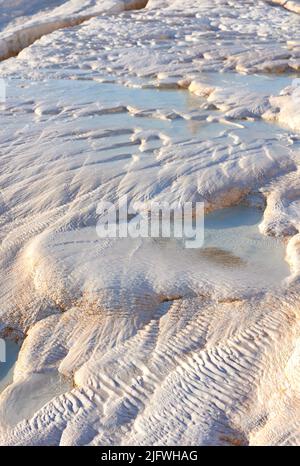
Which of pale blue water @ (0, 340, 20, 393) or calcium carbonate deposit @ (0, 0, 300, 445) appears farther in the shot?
pale blue water @ (0, 340, 20, 393)

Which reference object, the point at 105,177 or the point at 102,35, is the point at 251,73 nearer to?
the point at 102,35

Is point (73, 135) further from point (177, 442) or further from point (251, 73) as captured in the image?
point (177, 442)

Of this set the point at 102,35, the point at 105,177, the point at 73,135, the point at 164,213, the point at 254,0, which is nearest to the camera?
the point at 164,213

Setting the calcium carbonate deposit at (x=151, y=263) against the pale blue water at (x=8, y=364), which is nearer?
the calcium carbonate deposit at (x=151, y=263)

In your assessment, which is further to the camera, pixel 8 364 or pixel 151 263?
pixel 151 263

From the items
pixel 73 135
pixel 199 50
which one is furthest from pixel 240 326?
pixel 199 50

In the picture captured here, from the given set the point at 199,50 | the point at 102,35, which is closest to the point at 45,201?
the point at 199,50
